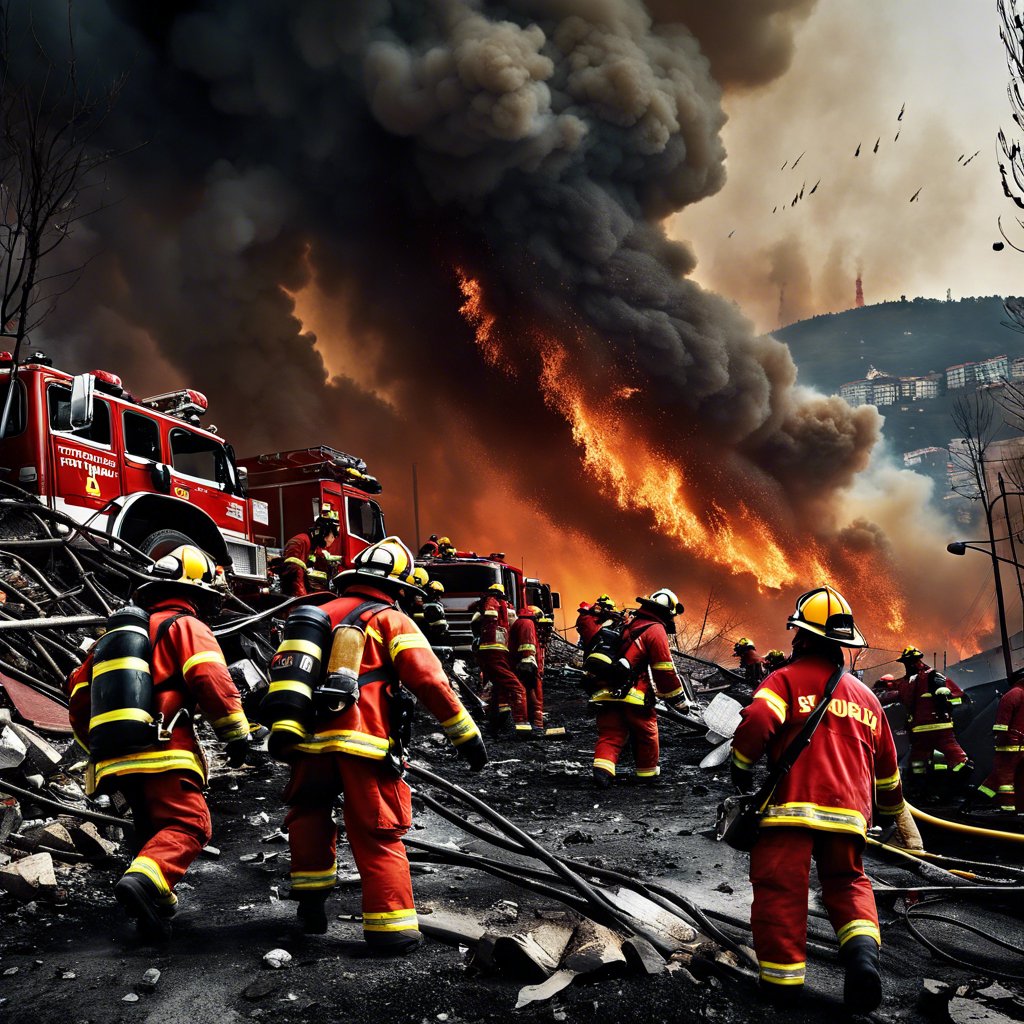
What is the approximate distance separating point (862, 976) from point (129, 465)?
7.51 meters

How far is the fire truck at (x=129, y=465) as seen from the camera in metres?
7.20

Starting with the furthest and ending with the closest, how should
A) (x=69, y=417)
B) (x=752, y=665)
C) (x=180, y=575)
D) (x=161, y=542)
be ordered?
1. (x=752, y=665)
2. (x=161, y=542)
3. (x=69, y=417)
4. (x=180, y=575)

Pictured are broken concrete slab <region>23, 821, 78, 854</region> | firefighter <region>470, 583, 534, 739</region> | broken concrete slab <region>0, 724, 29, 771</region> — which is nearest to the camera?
broken concrete slab <region>23, 821, 78, 854</region>


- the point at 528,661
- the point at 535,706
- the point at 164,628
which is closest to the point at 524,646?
the point at 528,661

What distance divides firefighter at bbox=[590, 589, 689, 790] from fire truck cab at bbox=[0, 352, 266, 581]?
4.48 m

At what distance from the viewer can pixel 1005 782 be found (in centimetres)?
737

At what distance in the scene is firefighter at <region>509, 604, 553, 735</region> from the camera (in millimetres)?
9883

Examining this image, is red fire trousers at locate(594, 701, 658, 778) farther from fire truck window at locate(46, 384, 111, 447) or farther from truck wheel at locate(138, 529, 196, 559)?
fire truck window at locate(46, 384, 111, 447)

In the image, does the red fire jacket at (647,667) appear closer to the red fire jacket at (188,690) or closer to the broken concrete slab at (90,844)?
the broken concrete slab at (90,844)

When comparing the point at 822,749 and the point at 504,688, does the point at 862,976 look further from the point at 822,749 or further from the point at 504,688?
the point at 504,688

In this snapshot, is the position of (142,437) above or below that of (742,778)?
above

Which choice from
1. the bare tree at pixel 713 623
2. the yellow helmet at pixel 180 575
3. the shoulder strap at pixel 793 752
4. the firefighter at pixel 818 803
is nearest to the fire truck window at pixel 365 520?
the yellow helmet at pixel 180 575

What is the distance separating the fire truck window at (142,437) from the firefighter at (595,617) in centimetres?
632

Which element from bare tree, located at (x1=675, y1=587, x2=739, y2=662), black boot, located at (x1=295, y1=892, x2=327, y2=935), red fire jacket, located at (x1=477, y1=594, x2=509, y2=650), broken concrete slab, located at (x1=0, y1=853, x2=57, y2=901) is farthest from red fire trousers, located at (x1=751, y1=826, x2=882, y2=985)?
bare tree, located at (x1=675, y1=587, x2=739, y2=662)
